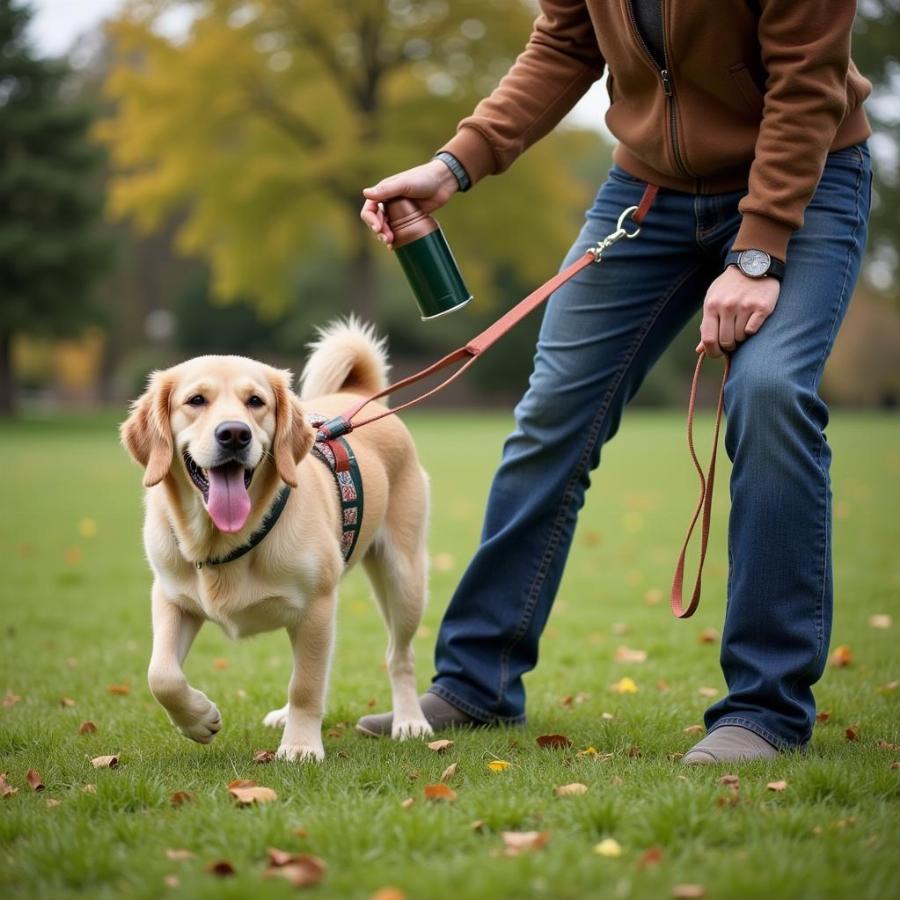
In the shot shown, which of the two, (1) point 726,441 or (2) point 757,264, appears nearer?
(2) point 757,264

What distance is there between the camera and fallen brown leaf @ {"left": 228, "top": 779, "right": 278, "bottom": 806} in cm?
279

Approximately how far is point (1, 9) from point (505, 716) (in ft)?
105

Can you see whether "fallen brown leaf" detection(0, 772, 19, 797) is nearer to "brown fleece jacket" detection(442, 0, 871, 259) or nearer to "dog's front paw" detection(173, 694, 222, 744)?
"dog's front paw" detection(173, 694, 222, 744)

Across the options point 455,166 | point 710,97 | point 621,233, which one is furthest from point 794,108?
point 455,166

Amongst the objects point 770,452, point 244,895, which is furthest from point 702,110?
point 244,895

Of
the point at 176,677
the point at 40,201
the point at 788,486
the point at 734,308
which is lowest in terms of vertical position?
the point at 176,677

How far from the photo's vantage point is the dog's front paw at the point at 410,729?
12.3 ft

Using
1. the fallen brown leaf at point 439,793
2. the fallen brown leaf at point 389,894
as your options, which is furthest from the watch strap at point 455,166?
the fallen brown leaf at point 389,894

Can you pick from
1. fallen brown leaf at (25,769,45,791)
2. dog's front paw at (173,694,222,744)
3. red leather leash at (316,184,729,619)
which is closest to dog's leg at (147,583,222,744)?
dog's front paw at (173,694,222,744)

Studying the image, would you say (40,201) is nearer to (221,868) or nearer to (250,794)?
(250,794)

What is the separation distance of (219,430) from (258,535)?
1.16ft

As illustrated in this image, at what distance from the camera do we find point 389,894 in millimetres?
2086

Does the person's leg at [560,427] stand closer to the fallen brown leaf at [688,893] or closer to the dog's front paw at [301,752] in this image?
the dog's front paw at [301,752]

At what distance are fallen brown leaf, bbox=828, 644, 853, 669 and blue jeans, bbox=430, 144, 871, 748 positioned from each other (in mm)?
1848
